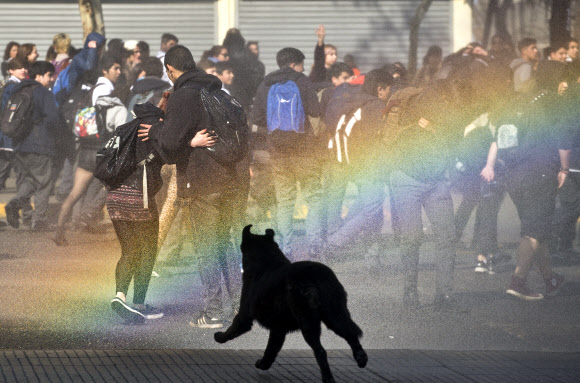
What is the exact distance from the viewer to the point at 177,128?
22.8ft

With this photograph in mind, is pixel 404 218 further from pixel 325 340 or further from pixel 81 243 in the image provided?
pixel 81 243

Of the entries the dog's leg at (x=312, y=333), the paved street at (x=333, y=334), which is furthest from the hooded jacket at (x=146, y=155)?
the dog's leg at (x=312, y=333)

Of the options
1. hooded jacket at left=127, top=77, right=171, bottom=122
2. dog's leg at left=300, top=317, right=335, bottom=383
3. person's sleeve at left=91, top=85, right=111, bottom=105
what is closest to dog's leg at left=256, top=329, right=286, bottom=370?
dog's leg at left=300, top=317, right=335, bottom=383

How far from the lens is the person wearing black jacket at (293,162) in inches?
396

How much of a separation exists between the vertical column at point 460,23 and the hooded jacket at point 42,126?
476 inches

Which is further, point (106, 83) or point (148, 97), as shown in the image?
point (106, 83)

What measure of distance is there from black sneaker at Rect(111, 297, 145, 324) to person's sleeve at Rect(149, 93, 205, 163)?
1134 mm

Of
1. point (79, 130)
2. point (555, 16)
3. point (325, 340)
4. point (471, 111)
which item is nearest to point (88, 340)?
point (325, 340)

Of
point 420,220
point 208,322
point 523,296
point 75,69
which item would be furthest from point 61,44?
point 523,296

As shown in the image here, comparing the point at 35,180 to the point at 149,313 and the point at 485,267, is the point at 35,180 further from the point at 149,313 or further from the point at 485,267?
the point at 485,267

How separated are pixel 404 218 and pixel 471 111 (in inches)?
43.3

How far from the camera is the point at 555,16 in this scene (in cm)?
1691

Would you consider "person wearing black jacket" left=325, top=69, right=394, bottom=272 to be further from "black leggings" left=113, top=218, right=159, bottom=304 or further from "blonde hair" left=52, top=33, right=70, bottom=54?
"blonde hair" left=52, top=33, right=70, bottom=54

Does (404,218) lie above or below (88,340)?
above
